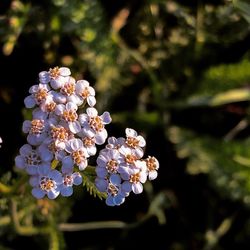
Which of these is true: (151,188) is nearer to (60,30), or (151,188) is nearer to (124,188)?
(60,30)

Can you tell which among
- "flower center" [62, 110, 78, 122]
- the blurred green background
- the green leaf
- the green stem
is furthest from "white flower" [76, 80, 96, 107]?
the green leaf

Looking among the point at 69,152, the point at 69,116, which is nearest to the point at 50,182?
the point at 69,152

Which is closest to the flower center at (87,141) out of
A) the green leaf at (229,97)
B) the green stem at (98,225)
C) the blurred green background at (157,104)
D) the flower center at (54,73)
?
the flower center at (54,73)

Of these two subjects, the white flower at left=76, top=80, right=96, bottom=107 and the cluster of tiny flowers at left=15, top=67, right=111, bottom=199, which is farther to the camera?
the white flower at left=76, top=80, right=96, bottom=107

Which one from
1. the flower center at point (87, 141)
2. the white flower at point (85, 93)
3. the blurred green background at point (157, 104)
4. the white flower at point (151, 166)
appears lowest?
the blurred green background at point (157, 104)

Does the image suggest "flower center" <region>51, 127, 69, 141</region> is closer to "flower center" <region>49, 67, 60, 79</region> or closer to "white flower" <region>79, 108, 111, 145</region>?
"white flower" <region>79, 108, 111, 145</region>

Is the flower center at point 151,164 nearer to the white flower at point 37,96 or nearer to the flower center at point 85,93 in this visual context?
the flower center at point 85,93

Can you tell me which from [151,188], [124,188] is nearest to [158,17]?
[151,188]
